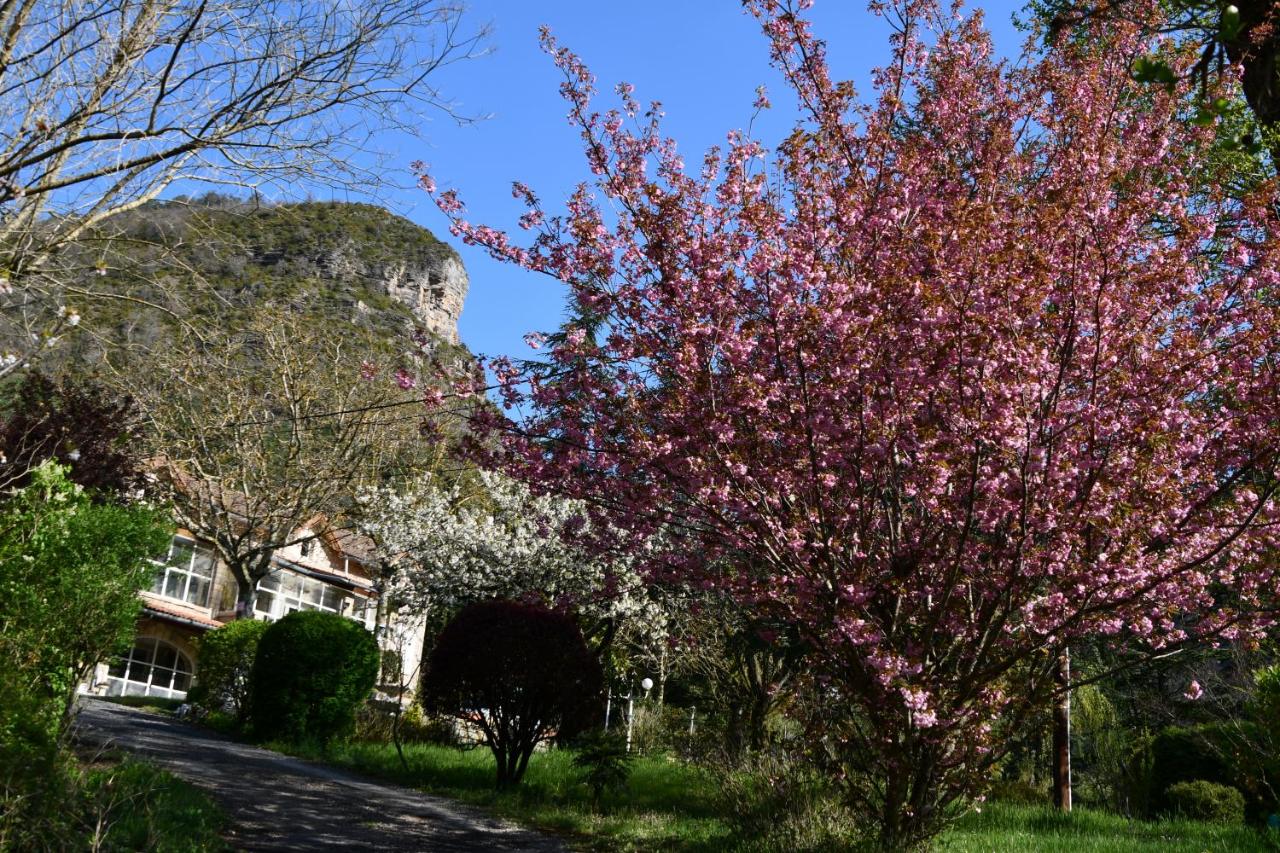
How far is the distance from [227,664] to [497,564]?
561cm

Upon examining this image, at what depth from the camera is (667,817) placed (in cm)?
973

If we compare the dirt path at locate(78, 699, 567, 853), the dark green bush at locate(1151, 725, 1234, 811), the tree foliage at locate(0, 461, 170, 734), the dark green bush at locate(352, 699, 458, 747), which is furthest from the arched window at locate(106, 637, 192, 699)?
the dark green bush at locate(1151, 725, 1234, 811)

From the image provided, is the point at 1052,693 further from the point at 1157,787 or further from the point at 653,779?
the point at 653,779

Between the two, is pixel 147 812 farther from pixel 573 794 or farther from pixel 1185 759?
pixel 1185 759

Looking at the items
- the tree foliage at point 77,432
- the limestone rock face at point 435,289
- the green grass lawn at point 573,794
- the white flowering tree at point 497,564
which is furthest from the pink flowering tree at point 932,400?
the limestone rock face at point 435,289

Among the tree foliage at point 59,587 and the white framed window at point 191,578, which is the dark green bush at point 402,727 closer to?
the tree foliage at point 59,587

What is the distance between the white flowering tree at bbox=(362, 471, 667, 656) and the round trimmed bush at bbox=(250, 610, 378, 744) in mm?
3300

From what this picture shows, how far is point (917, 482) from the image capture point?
6270 mm

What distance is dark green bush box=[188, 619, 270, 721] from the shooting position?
19.0 meters

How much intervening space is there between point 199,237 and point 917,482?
492 cm

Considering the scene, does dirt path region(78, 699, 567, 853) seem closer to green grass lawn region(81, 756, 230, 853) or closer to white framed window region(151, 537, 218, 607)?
green grass lawn region(81, 756, 230, 853)

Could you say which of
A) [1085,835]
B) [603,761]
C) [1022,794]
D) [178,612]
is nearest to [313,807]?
[603,761]

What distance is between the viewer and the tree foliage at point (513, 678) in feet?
38.1

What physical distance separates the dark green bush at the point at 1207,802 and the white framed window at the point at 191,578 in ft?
94.3
